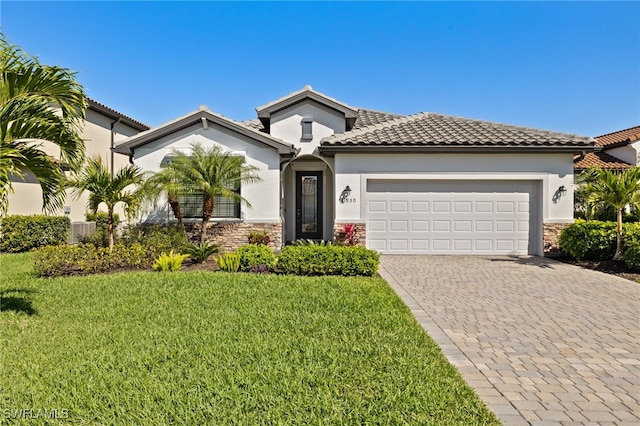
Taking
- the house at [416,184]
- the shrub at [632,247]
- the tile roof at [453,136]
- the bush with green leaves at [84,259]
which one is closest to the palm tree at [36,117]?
the bush with green leaves at [84,259]

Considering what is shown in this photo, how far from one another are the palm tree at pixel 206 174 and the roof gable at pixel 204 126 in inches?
43.3

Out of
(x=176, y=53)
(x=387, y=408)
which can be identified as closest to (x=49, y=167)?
(x=387, y=408)

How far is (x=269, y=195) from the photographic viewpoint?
13586mm

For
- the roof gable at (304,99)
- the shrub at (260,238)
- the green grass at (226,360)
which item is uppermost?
the roof gable at (304,99)

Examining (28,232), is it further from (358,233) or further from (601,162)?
(601,162)

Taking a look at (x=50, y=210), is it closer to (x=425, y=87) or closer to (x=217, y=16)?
(x=217, y=16)

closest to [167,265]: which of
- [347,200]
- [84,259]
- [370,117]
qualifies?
[84,259]

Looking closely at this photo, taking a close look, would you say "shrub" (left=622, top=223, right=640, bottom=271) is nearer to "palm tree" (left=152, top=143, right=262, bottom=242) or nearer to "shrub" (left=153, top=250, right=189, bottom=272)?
"palm tree" (left=152, top=143, right=262, bottom=242)

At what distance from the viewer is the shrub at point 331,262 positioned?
9352 mm

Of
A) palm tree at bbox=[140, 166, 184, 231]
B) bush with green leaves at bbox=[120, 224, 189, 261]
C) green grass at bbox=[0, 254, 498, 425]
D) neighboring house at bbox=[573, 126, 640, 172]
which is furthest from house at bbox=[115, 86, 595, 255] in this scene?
neighboring house at bbox=[573, 126, 640, 172]

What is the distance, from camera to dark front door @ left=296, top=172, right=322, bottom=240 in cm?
1628

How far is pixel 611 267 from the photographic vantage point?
34.4ft

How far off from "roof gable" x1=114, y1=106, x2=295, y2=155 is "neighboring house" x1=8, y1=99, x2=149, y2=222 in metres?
2.52

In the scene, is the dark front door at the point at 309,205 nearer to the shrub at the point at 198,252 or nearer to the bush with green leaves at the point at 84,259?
the shrub at the point at 198,252
